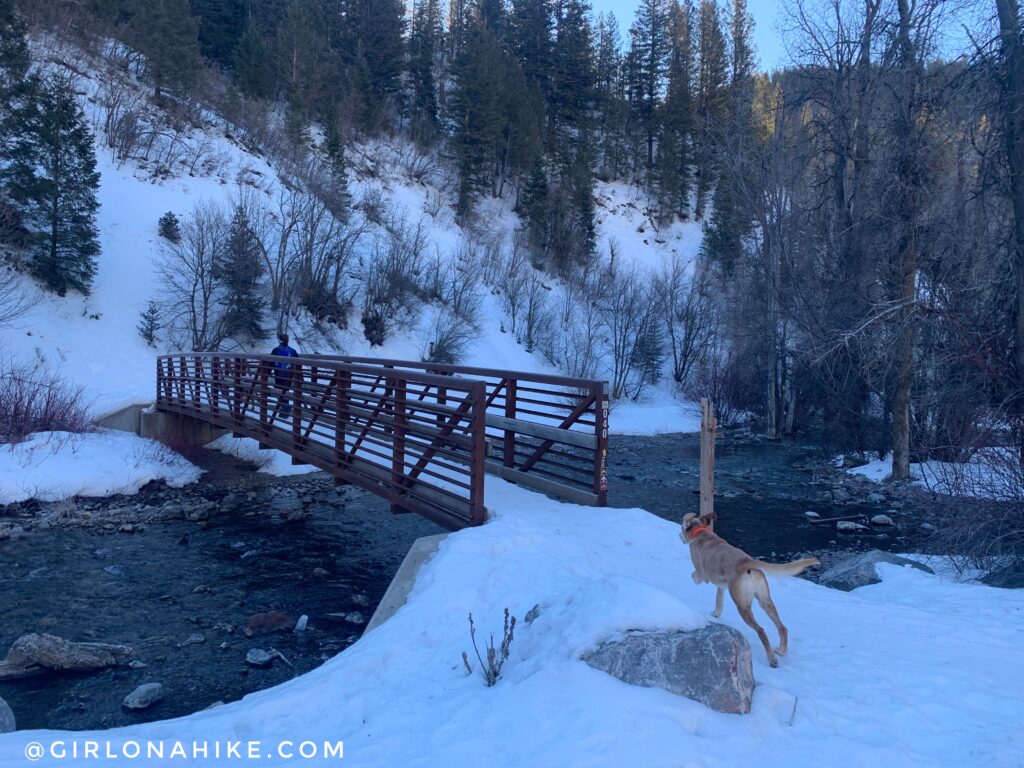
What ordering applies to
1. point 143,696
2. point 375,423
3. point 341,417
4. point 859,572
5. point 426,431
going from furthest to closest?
point 341,417
point 375,423
point 426,431
point 859,572
point 143,696

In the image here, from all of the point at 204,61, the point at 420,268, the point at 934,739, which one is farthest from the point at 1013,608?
the point at 204,61

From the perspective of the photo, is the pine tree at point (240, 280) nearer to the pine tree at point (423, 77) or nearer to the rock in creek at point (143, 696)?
the rock in creek at point (143, 696)

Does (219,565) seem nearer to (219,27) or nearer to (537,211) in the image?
(537,211)

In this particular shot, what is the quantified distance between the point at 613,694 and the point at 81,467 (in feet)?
43.5

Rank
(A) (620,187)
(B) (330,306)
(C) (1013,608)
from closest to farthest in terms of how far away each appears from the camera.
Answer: (C) (1013,608) < (B) (330,306) < (A) (620,187)

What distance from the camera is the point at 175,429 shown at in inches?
682

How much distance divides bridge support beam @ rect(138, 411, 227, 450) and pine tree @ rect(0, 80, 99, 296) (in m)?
8.80

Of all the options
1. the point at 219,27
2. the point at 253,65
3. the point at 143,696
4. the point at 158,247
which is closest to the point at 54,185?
the point at 158,247

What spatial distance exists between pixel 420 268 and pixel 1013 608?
30049 millimetres

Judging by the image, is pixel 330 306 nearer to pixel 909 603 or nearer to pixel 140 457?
pixel 140 457

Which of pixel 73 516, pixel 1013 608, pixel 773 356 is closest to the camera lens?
pixel 1013 608

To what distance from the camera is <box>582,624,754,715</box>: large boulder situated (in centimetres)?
372

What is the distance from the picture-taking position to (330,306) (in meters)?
29.0

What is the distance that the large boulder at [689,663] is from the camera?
372cm
